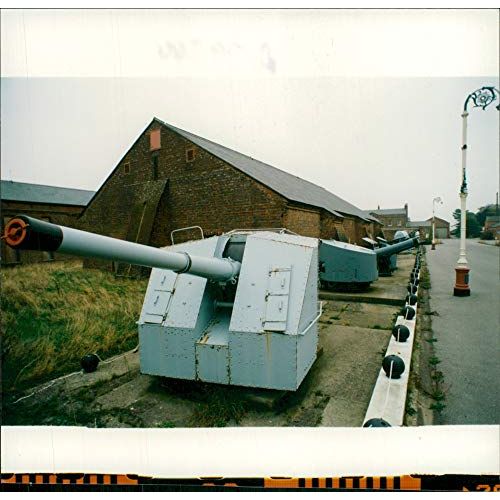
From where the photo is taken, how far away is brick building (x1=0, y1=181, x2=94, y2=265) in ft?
51.3

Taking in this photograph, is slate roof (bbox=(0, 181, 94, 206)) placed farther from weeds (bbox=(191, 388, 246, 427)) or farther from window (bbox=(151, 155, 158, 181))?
weeds (bbox=(191, 388, 246, 427))

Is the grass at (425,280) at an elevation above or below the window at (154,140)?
below

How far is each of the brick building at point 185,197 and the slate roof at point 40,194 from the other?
30.7 feet

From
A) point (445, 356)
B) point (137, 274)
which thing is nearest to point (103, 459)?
point (445, 356)

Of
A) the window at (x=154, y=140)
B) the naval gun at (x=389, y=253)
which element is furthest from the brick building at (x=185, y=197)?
the naval gun at (x=389, y=253)

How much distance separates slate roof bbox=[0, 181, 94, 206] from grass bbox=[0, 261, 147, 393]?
13.9 meters

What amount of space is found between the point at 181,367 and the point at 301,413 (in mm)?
1179

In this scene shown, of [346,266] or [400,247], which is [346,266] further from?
[400,247]

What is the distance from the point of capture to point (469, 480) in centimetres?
194

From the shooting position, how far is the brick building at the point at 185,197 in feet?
29.7

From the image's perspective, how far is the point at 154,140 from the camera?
36.9 ft

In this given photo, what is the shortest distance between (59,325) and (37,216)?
16.9 metres

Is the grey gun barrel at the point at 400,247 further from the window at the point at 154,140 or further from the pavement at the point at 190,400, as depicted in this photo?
the window at the point at 154,140

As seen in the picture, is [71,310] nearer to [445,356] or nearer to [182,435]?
[182,435]
